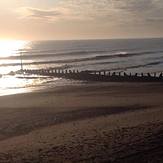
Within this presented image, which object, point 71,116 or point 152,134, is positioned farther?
point 71,116

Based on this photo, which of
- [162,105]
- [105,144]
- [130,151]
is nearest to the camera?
[130,151]

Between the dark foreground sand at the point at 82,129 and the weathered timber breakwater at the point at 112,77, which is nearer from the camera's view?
the dark foreground sand at the point at 82,129

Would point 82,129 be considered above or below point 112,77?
below

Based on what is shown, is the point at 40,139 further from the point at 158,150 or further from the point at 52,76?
the point at 52,76

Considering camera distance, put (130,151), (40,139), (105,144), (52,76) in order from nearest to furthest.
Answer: (130,151) → (105,144) → (40,139) → (52,76)

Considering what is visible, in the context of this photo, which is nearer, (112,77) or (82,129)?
(82,129)

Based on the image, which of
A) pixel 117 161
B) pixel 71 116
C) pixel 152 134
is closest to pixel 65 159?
pixel 117 161

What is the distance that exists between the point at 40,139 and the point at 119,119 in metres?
5.01

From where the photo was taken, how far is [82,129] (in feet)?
61.5

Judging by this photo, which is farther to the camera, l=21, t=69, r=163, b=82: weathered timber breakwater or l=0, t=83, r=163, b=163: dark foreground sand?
l=21, t=69, r=163, b=82: weathered timber breakwater

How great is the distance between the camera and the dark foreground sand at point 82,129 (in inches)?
561

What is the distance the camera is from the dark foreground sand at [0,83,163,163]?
14.2m

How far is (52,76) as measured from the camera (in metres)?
55.7

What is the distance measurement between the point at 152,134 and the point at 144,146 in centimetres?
164
